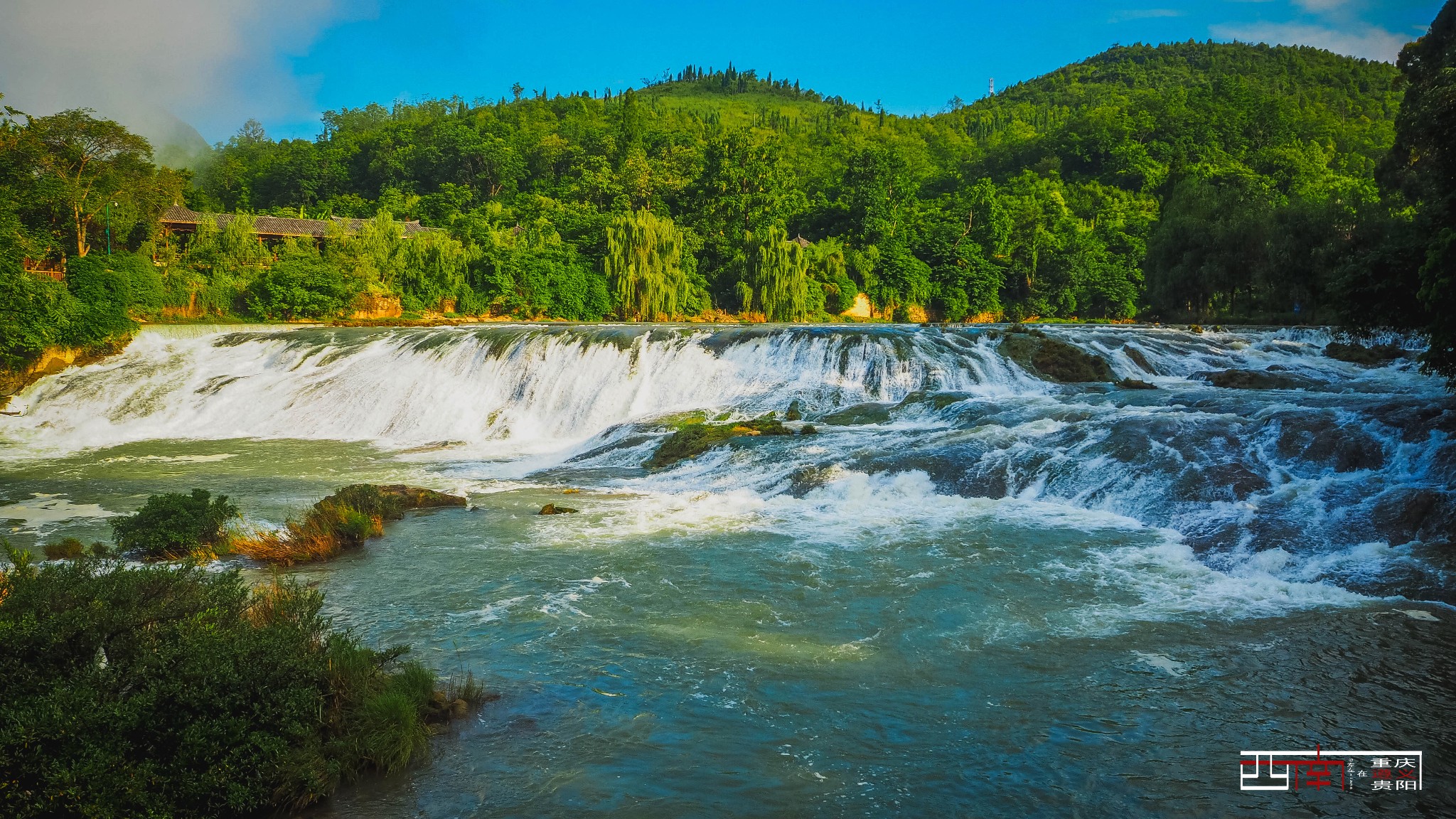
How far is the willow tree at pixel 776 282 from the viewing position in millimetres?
43250

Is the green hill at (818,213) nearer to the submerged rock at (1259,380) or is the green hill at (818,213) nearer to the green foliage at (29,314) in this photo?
the submerged rock at (1259,380)

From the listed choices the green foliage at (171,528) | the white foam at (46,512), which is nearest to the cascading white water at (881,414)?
the white foam at (46,512)

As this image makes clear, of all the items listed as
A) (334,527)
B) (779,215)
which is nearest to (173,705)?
(334,527)

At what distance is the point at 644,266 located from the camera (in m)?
40.2

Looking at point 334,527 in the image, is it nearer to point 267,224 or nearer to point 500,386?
point 500,386

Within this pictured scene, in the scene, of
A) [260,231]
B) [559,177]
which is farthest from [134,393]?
[559,177]

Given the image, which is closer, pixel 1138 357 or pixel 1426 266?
pixel 1426 266

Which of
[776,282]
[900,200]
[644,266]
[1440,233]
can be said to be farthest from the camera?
[900,200]

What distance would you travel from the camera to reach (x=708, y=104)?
146125 mm

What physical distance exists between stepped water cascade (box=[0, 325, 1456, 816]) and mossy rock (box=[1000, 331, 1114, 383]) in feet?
1.34

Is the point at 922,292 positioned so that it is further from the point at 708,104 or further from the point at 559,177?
the point at 708,104

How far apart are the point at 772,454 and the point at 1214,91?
79.9 meters

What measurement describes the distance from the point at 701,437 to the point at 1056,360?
31.2ft

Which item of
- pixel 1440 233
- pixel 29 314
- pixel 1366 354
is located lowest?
pixel 1366 354
